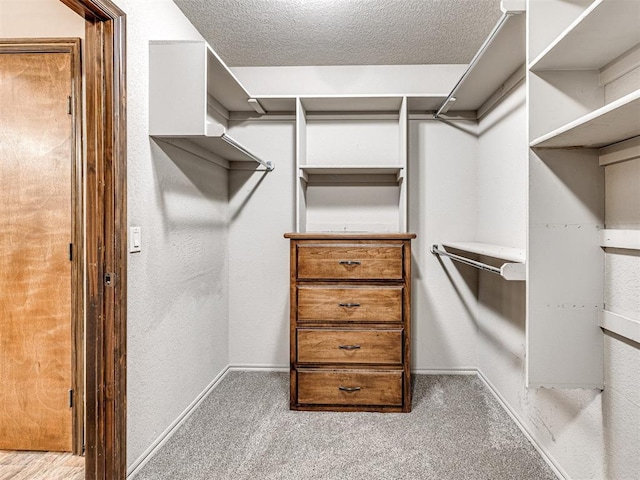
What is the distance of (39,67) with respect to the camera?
6.19 feet

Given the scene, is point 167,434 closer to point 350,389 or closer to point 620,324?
point 350,389

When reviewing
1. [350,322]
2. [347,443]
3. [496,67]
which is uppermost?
[496,67]

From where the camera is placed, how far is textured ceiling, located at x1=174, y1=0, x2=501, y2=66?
2.09 m

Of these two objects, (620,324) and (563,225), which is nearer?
(620,324)

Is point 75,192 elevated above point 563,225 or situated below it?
above

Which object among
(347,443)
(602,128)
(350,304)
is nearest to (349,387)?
(347,443)

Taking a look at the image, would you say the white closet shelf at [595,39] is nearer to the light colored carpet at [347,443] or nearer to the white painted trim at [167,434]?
the light colored carpet at [347,443]

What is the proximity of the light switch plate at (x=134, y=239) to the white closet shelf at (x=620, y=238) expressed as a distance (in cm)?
191

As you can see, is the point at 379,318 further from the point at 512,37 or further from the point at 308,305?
the point at 512,37

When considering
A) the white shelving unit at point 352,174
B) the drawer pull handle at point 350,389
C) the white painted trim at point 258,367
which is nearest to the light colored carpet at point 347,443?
the drawer pull handle at point 350,389

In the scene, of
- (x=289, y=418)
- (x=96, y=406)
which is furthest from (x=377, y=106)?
(x=96, y=406)

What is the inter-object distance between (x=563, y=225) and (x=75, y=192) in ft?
7.08

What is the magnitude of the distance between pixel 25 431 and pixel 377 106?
285cm

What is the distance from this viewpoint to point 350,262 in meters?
2.30
